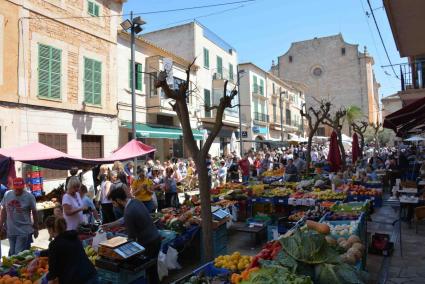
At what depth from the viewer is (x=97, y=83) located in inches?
659

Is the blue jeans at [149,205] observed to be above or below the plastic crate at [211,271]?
above

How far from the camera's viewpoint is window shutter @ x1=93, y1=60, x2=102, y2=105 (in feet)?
54.3

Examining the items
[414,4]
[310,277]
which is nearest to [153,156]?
[414,4]

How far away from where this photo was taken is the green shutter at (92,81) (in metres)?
16.1

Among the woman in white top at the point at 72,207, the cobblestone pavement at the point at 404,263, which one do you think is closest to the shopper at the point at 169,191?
the woman in white top at the point at 72,207

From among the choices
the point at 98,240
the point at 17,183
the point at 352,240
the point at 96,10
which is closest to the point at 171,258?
the point at 98,240

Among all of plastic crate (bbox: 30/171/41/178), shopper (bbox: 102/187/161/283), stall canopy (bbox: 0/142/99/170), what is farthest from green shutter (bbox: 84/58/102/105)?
shopper (bbox: 102/187/161/283)

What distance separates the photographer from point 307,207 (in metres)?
9.39

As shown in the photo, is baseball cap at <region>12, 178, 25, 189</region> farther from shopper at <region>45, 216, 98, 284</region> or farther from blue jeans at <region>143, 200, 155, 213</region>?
blue jeans at <region>143, 200, 155, 213</region>

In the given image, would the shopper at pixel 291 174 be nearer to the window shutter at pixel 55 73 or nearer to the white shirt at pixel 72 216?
the white shirt at pixel 72 216

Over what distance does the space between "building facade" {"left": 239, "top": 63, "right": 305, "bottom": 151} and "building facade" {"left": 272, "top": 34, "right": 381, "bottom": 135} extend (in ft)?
28.7

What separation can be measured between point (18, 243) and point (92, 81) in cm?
1162

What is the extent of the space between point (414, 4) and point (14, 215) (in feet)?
29.6

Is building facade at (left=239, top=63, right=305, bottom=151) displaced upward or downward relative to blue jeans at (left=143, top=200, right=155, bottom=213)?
upward
